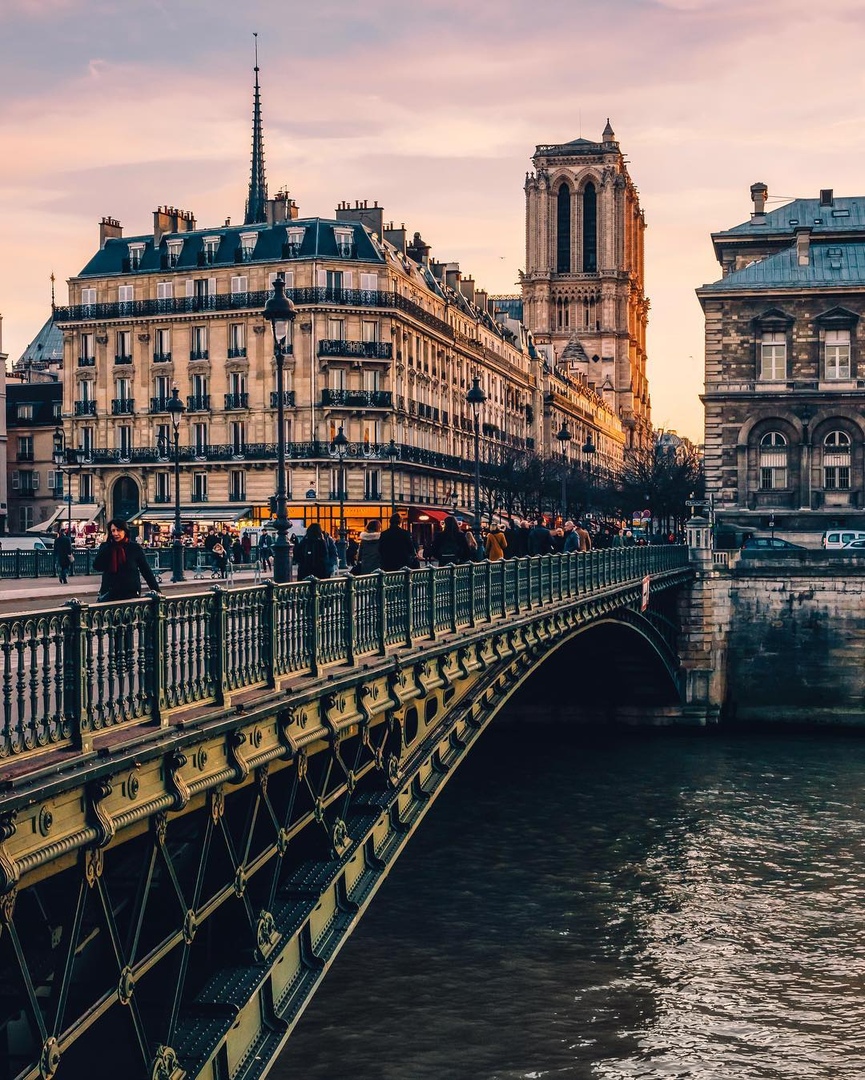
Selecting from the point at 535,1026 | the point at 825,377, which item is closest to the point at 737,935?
the point at 535,1026

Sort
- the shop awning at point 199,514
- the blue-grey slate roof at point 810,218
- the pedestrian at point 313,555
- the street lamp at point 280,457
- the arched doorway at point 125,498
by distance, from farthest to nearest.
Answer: the arched doorway at point 125,498, the shop awning at point 199,514, the blue-grey slate roof at point 810,218, the pedestrian at point 313,555, the street lamp at point 280,457

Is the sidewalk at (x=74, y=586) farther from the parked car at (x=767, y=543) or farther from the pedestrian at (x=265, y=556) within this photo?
the parked car at (x=767, y=543)

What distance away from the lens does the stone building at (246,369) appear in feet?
223

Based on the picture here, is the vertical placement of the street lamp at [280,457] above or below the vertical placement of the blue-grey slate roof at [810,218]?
below

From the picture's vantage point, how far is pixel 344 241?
69375mm

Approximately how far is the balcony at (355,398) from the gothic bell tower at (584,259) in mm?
76809

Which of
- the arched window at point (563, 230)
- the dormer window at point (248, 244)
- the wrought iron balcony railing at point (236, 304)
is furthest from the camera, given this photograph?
the arched window at point (563, 230)

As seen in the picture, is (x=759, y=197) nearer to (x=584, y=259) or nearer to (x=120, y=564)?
(x=120, y=564)

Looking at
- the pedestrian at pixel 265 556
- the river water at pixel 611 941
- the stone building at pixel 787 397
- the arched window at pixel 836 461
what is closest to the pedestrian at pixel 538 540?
the river water at pixel 611 941

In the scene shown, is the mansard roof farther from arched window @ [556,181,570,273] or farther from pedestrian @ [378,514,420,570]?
arched window @ [556,181,570,273]

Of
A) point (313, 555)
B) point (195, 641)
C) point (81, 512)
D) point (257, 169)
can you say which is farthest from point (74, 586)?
point (257, 169)

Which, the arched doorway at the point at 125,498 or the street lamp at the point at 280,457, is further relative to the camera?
the arched doorway at the point at 125,498

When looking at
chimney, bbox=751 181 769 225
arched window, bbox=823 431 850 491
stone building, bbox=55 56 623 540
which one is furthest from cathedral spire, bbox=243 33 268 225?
arched window, bbox=823 431 850 491

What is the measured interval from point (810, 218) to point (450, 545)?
46327 mm
